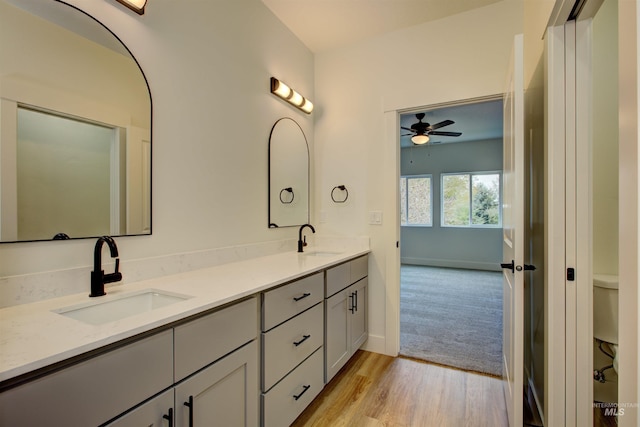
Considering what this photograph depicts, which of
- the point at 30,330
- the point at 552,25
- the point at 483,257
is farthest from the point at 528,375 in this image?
the point at 483,257

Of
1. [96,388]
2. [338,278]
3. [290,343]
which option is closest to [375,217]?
[338,278]

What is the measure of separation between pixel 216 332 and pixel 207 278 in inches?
16.6

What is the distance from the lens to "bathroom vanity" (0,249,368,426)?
0.72 m

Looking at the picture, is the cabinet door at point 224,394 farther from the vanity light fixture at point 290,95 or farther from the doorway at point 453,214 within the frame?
the doorway at point 453,214

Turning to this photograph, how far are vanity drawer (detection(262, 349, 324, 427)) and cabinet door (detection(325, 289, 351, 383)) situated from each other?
97 mm

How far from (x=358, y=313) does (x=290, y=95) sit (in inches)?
71.9

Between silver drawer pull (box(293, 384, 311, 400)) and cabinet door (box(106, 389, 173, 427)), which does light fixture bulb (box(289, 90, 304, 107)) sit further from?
cabinet door (box(106, 389, 173, 427))

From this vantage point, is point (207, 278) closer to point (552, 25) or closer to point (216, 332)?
point (216, 332)

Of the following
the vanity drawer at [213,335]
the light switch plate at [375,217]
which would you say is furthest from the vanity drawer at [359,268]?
the vanity drawer at [213,335]

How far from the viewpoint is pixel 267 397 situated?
1396mm

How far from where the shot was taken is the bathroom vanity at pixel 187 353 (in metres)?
0.72

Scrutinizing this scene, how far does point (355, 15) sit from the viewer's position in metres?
2.34

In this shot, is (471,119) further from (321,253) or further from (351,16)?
(321,253)

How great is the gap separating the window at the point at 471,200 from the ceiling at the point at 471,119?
0.79m
